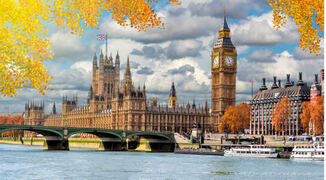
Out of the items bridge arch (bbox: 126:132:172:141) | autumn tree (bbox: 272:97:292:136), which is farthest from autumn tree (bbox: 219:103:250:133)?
bridge arch (bbox: 126:132:172:141)

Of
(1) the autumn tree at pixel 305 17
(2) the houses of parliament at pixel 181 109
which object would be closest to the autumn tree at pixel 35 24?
(1) the autumn tree at pixel 305 17

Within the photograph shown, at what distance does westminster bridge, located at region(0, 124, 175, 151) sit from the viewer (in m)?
65.6

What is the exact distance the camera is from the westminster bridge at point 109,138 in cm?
6556

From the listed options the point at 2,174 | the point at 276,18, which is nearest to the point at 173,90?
the point at 2,174

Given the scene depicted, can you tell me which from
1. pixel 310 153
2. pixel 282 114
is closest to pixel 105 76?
pixel 282 114

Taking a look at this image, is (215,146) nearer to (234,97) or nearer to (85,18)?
(234,97)

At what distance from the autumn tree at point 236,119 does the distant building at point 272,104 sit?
1.41m

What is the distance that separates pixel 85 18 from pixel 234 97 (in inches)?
3741

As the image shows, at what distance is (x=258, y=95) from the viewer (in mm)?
89875

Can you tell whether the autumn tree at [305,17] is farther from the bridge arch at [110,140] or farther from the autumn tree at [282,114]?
the autumn tree at [282,114]

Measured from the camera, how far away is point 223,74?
96625 millimetres

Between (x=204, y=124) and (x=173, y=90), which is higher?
(x=173, y=90)

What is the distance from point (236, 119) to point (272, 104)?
6.29 m

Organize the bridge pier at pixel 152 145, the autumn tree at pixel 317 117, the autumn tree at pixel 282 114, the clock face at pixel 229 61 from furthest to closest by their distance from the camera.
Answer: the clock face at pixel 229 61 → the bridge pier at pixel 152 145 → the autumn tree at pixel 282 114 → the autumn tree at pixel 317 117
